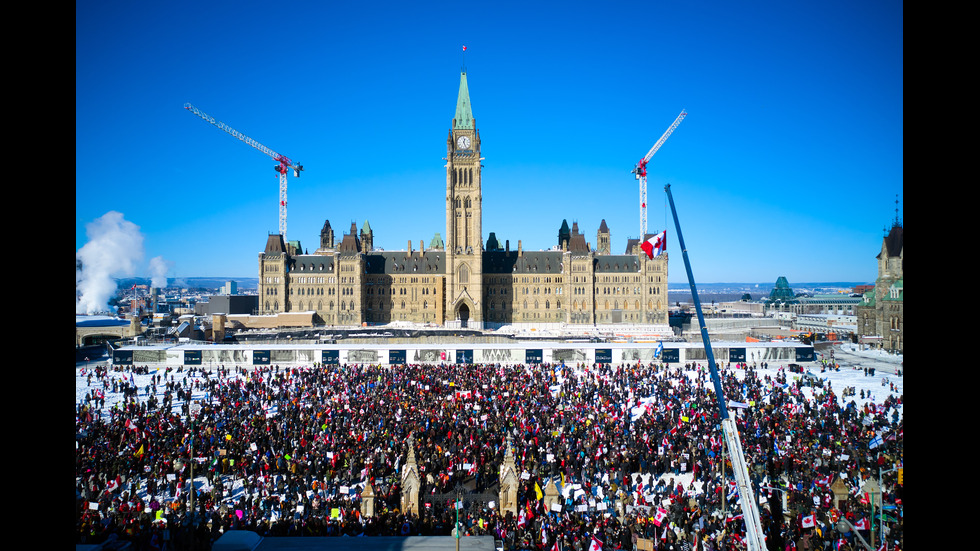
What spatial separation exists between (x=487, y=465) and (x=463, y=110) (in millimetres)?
86077

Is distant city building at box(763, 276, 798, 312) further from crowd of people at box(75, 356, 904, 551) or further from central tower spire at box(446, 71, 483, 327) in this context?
crowd of people at box(75, 356, 904, 551)

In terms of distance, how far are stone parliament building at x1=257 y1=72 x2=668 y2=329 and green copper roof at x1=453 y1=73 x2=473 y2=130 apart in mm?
179

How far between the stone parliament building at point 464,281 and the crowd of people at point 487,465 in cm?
6155

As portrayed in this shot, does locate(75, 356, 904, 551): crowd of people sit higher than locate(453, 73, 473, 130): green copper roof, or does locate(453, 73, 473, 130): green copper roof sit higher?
locate(453, 73, 473, 130): green copper roof

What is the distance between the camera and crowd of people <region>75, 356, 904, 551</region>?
16.5 meters

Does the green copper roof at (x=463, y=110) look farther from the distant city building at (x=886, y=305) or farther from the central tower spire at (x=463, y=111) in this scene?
the distant city building at (x=886, y=305)

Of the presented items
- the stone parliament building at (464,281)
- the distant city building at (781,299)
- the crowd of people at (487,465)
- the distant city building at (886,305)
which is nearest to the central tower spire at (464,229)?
the stone parliament building at (464,281)

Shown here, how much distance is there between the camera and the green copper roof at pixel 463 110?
98.2m

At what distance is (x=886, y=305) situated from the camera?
6191 cm

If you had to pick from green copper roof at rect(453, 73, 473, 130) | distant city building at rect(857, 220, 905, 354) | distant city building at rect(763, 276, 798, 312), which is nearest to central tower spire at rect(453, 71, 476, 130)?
green copper roof at rect(453, 73, 473, 130)
